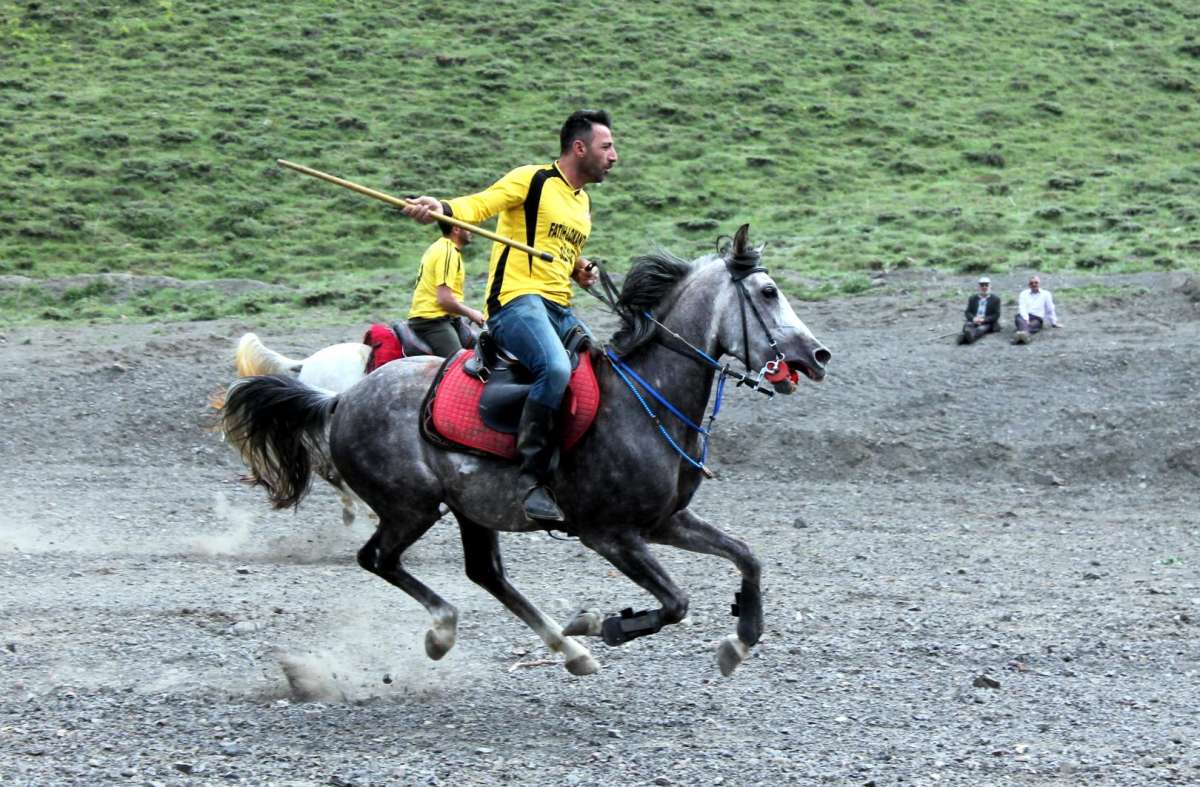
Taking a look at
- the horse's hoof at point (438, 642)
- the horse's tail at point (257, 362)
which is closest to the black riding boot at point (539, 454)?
the horse's hoof at point (438, 642)

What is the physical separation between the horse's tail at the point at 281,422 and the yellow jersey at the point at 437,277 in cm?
→ 236

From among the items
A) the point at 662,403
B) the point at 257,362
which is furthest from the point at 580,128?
the point at 257,362

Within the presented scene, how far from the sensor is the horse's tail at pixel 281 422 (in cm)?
877

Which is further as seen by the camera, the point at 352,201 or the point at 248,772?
the point at 352,201

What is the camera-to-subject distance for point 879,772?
6.25 m

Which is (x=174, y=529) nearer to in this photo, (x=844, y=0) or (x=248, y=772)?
(x=248, y=772)

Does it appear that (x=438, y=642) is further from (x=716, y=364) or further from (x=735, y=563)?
(x=716, y=364)

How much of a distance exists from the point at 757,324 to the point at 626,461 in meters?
0.97

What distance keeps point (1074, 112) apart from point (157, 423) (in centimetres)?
3002

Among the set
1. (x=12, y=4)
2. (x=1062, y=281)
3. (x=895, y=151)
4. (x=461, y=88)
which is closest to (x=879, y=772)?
(x=1062, y=281)

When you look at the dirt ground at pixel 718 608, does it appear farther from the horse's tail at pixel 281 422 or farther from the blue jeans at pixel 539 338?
the blue jeans at pixel 539 338

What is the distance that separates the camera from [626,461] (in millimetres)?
7457

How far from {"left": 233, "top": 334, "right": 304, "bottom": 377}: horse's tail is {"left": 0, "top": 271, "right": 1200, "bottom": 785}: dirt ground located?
1345 millimetres

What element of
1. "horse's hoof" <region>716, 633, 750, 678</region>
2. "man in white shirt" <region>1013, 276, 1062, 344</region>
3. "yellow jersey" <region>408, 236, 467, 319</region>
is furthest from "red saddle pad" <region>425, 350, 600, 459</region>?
"man in white shirt" <region>1013, 276, 1062, 344</region>
